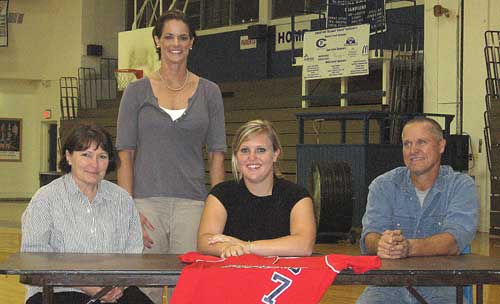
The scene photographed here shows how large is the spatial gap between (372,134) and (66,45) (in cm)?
1091

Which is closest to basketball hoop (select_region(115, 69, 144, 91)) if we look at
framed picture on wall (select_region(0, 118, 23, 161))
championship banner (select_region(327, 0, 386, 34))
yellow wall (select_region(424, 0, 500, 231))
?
framed picture on wall (select_region(0, 118, 23, 161))

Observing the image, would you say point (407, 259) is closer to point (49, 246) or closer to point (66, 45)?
point (49, 246)

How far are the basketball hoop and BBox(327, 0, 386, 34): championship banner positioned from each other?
18.5 feet

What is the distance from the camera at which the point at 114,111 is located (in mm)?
20438

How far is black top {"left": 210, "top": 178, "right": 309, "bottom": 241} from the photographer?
373 centimetres

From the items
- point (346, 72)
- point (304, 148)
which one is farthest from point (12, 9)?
point (304, 148)

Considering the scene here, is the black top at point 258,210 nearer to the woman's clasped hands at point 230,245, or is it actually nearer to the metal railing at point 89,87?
the woman's clasped hands at point 230,245

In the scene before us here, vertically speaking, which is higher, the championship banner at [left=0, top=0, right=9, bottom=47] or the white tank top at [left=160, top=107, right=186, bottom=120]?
the championship banner at [left=0, top=0, right=9, bottom=47]

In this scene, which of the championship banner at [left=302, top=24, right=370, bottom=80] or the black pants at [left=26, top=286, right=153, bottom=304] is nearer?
the black pants at [left=26, top=286, right=153, bottom=304]

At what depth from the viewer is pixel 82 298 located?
12.0 feet

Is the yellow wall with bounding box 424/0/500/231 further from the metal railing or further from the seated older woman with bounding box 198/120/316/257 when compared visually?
the seated older woman with bounding box 198/120/316/257

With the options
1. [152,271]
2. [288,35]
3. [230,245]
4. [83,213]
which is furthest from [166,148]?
[288,35]

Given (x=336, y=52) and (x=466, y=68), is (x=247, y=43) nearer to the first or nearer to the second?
(x=336, y=52)

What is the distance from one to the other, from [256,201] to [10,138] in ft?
69.0
